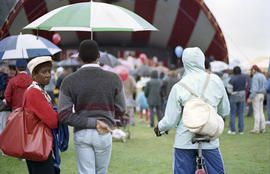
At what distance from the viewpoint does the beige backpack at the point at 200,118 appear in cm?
301

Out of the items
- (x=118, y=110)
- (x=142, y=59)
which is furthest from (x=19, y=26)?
(x=118, y=110)

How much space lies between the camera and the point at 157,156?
22.1 ft

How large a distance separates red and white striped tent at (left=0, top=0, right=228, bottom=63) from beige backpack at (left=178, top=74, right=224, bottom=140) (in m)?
13.6

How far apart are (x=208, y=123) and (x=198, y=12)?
53.9 ft

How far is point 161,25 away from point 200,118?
17839mm

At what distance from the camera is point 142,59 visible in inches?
804

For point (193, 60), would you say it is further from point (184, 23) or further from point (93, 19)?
point (184, 23)

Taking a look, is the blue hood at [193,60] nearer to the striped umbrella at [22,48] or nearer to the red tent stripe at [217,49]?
the striped umbrella at [22,48]

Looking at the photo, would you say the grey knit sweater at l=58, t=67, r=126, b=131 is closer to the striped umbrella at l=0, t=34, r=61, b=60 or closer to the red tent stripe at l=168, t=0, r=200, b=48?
the striped umbrella at l=0, t=34, r=61, b=60

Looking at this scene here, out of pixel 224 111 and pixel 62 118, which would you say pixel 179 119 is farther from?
pixel 62 118

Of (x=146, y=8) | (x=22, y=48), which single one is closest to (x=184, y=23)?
(x=146, y=8)

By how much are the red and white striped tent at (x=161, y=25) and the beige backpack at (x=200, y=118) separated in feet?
44.7

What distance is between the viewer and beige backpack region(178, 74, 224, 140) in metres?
3.01

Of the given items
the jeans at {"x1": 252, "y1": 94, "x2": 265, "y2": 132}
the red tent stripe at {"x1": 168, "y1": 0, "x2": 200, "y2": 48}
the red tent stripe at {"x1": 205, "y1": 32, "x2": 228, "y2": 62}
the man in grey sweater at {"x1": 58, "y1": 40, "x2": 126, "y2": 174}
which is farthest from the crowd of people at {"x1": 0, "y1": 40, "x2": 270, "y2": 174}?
the red tent stripe at {"x1": 205, "y1": 32, "x2": 228, "y2": 62}
